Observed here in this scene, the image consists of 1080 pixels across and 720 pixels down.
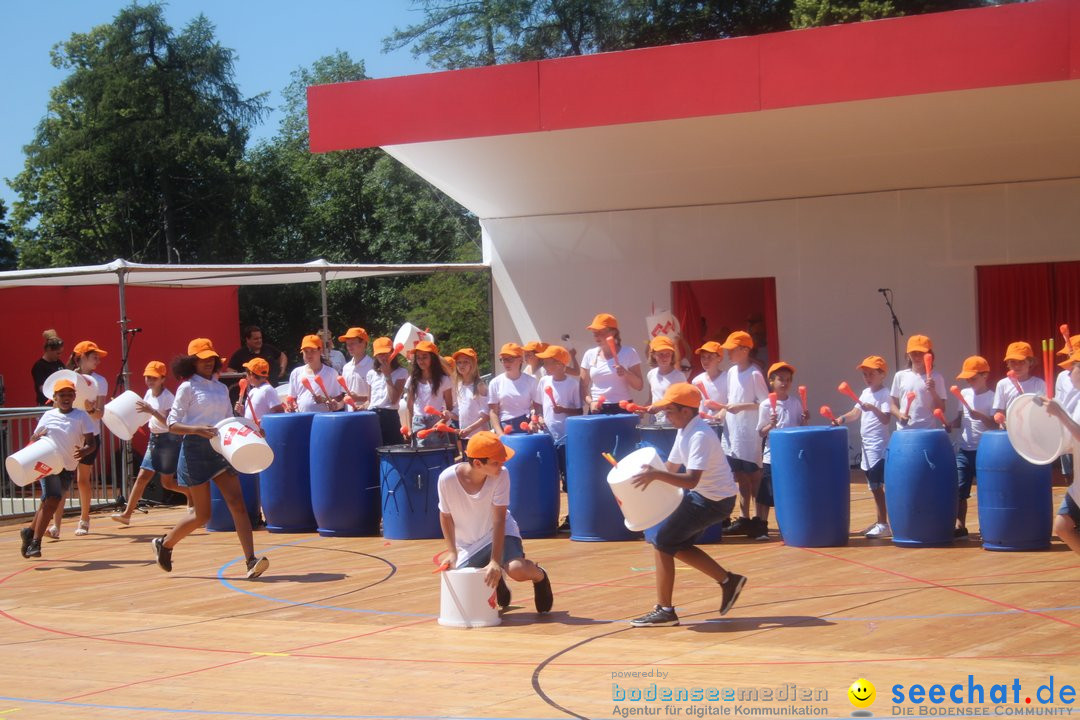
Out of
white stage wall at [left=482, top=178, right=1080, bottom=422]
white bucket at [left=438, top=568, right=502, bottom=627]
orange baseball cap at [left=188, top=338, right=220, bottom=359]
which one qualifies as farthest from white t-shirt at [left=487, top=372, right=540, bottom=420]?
white stage wall at [left=482, top=178, right=1080, bottom=422]

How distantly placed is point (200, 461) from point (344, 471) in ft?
6.79

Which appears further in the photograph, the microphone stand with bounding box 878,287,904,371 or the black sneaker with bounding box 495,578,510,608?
the microphone stand with bounding box 878,287,904,371

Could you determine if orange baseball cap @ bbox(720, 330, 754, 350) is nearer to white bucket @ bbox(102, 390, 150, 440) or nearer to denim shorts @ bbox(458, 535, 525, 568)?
denim shorts @ bbox(458, 535, 525, 568)

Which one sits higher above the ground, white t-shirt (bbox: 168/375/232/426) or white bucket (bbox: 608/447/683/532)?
white t-shirt (bbox: 168/375/232/426)

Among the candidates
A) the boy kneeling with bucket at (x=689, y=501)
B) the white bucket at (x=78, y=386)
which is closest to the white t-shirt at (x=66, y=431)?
the white bucket at (x=78, y=386)

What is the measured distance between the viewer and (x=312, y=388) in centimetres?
1248

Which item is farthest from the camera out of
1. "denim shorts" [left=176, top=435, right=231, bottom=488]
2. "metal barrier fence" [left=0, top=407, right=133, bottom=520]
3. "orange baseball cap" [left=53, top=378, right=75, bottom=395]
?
"metal barrier fence" [left=0, top=407, right=133, bottom=520]

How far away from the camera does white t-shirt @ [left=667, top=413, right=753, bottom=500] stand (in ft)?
24.2

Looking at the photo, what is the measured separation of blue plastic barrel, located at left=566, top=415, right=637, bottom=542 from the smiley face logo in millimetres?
5048

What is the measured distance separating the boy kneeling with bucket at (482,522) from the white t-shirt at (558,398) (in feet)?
12.0

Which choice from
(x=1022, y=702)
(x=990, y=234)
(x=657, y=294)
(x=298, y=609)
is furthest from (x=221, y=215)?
(x=1022, y=702)

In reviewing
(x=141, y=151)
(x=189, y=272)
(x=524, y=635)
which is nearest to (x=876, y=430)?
(x=524, y=635)

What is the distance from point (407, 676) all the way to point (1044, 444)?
167 inches

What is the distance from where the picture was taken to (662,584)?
7.38m
